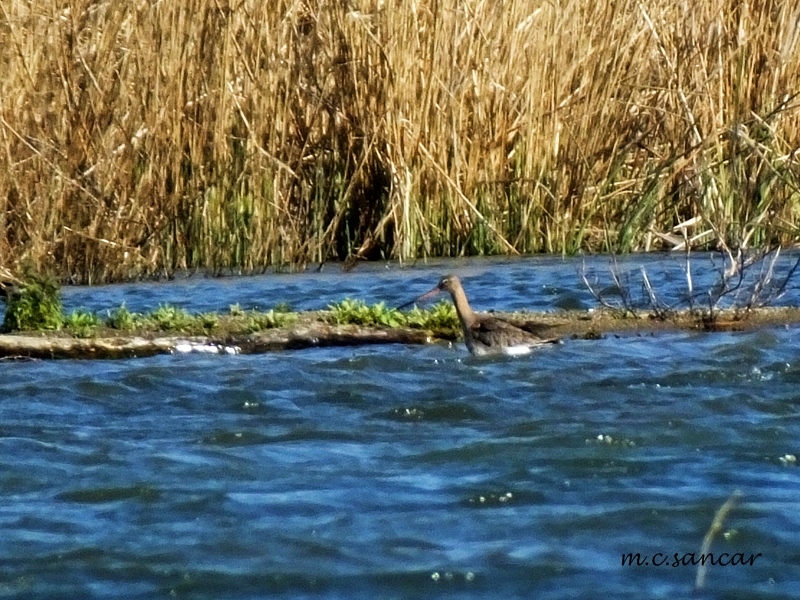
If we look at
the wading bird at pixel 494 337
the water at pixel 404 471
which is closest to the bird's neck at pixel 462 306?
the wading bird at pixel 494 337

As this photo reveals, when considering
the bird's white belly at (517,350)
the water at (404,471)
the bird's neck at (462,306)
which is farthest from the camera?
the bird's neck at (462,306)

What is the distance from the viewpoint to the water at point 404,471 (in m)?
4.82

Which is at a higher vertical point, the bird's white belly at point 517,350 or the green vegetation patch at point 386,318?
the green vegetation patch at point 386,318

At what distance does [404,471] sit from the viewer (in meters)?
5.90

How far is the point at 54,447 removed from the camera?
635cm

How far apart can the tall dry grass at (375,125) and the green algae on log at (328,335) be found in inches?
80.2

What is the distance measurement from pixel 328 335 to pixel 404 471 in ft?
7.71

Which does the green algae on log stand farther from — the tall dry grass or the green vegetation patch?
the tall dry grass

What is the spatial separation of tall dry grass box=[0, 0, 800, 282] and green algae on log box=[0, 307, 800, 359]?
2.04 metres

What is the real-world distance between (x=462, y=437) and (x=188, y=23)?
5092 millimetres

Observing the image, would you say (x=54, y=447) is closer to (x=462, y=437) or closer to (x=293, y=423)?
(x=293, y=423)

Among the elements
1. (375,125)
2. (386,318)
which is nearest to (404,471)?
(386,318)

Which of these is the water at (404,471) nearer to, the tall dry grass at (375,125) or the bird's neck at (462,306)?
the bird's neck at (462,306)

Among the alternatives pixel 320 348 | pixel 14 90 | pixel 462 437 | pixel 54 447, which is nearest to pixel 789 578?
pixel 462 437
